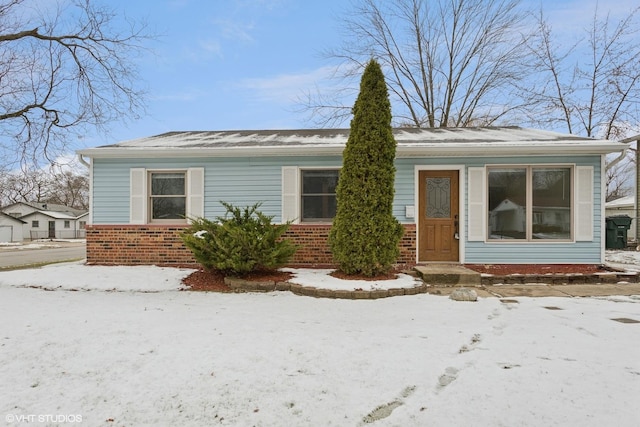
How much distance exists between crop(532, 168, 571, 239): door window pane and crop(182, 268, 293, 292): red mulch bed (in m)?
5.47

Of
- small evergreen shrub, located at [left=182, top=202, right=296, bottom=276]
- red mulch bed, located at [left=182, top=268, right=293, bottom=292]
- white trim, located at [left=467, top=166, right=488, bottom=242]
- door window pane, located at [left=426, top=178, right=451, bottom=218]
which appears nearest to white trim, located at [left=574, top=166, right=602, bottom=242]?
white trim, located at [left=467, top=166, right=488, bottom=242]

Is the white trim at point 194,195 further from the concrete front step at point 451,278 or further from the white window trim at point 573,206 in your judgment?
the white window trim at point 573,206

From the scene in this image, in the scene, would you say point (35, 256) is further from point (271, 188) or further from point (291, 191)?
point (291, 191)

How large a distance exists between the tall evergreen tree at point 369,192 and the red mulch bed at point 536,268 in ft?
7.50

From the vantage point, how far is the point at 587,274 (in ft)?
19.9

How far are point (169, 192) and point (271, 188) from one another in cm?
238

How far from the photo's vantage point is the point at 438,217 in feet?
→ 24.1

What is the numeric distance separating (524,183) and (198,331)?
6.95 m

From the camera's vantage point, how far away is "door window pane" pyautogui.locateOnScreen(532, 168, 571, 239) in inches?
278

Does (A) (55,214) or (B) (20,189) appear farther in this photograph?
(B) (20,189)

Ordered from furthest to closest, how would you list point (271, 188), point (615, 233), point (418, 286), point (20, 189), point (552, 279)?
1. point (20, 189)
2. point (615, 233)
3. point (271, 188)
4. point (552, 279)
5. point (418, 286)

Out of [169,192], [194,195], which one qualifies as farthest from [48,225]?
[194,195]

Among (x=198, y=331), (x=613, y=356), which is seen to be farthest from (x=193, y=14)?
(x=613, y=356)

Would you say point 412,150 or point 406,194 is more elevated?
point 412,150
